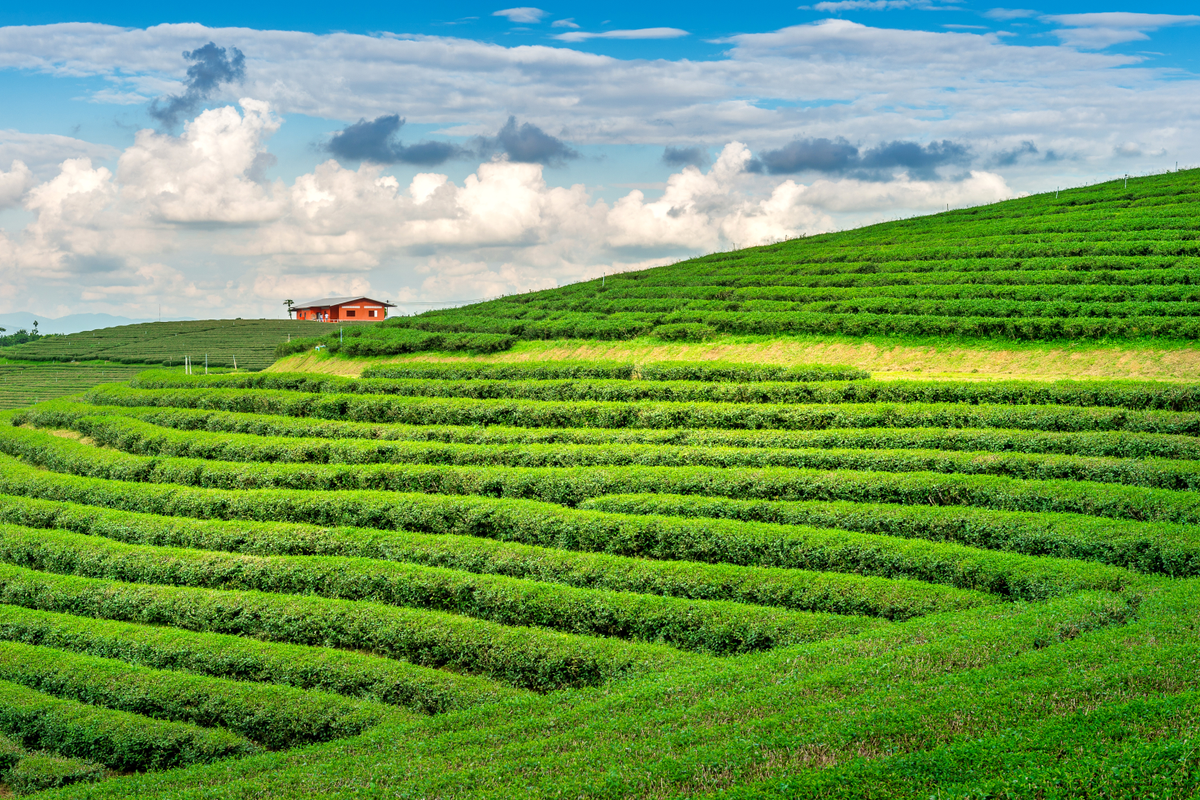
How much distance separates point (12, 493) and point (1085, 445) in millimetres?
36333

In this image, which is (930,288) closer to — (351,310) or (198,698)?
(198,698)

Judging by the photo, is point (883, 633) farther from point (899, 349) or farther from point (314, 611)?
point (899, 349)

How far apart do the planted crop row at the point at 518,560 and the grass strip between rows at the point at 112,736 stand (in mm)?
6548

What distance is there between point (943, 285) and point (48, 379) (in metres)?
67.8

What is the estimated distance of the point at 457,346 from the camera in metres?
46.0

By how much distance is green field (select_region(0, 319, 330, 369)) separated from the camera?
71.0 m

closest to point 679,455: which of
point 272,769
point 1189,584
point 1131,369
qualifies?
point 1189,584

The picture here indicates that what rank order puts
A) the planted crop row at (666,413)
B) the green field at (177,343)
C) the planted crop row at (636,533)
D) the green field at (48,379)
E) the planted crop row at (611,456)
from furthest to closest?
the green field at (177,343), the green field at (48,379), the planted crop row at (666,413), the planted crop row at (611,456), the planted crop row at (636,533)

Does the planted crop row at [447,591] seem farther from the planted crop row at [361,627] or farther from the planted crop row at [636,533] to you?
the planted crop row at [636,533]

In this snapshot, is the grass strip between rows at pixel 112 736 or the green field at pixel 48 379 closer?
the grass strip between rows at pixel 112 736

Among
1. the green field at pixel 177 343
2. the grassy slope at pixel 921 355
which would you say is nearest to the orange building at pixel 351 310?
the green field at pixel 177 343

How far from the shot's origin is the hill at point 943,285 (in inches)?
1292

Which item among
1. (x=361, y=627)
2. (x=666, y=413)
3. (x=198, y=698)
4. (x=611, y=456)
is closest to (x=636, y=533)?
(x=611, y=456)

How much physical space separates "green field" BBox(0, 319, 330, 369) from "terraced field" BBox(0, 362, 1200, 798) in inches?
1658
